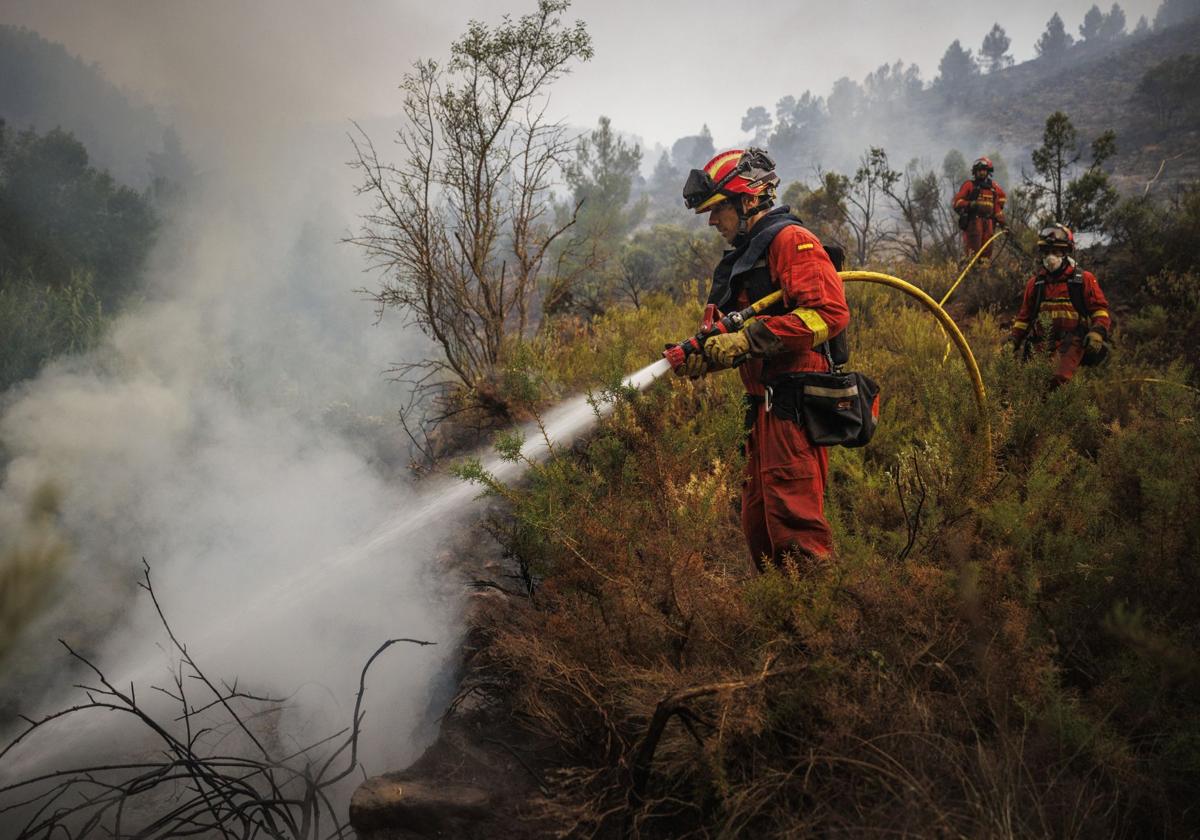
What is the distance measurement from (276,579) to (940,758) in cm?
439

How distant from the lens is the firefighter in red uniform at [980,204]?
8.43 m

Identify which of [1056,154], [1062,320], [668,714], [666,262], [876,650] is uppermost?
[666,262]

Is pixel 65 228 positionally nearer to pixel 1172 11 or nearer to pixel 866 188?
pixel 866 188

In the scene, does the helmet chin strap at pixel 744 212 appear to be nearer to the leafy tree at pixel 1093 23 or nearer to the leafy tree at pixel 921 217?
the leafy tree at pixel 921 217

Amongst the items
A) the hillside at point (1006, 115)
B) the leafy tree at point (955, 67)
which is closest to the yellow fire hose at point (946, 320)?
the hillside at point (1006, 115)

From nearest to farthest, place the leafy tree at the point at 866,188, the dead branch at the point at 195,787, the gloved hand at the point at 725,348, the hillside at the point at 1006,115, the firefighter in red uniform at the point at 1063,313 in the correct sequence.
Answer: the dead branch at the point at 195,787
the gloved hand at the point at 725,348
the firefighter in red uniform at the point at 1063,313
the leafy tree at the point at 866,188
the hillside at the point at 1006,115

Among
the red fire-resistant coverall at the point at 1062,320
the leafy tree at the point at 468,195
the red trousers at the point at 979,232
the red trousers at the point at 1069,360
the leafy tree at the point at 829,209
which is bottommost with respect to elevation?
the red trousers at the point at 1069,360

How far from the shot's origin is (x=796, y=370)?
8.73 feet

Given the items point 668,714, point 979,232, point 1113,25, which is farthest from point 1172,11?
point 668,714

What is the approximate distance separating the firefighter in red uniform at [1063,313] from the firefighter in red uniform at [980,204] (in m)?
3.73

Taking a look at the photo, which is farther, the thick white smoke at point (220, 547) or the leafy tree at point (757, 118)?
the leafy tree at point (757, 118)

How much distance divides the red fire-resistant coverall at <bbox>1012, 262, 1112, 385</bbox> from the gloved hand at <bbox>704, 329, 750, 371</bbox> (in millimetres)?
3821

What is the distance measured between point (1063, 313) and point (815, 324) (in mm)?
4167

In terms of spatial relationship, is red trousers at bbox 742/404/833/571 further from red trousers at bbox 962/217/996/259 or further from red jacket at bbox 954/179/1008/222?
red trousers at bbox 962/217/996/259
